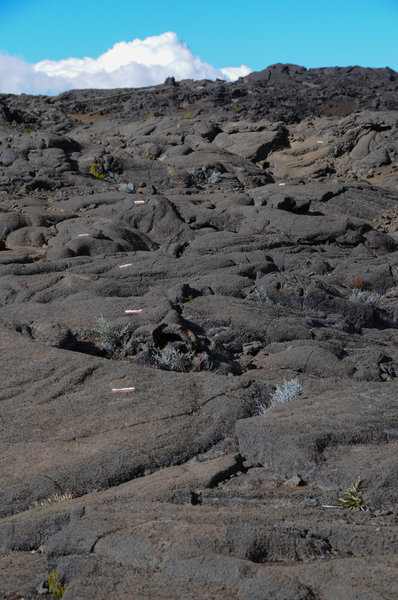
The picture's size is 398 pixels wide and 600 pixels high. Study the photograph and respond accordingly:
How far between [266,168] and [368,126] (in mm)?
6351

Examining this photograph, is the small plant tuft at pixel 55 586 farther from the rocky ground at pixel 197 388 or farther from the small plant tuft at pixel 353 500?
the small plant tuft at pixel 353 500

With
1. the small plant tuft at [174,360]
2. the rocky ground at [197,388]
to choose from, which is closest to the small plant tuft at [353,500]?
the rocky ground at [197,388]

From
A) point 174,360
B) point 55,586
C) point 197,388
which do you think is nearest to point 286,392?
point 197,388

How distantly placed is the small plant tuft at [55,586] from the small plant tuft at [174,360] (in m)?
5.39

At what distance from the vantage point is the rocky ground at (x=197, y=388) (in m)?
4.17

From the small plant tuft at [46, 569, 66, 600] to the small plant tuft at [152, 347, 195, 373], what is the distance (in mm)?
5395

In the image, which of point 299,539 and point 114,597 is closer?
point 114,597

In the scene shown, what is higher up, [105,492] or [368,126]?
[368,126]

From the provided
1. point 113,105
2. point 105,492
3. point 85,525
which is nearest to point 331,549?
point 85,525

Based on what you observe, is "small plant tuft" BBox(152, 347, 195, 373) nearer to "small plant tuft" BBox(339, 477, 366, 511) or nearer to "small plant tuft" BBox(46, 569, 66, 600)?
"small plant tuft" BBox(339, 477, 366, 511)

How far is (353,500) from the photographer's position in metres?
4.98

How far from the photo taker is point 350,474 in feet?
17.6

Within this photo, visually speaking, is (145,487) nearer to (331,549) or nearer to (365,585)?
(331,549)

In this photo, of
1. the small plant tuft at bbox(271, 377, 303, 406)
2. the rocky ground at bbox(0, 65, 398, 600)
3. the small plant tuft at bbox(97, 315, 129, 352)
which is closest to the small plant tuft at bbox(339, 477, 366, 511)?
the rocky ground at bbox(0, 65, 398, 600)
